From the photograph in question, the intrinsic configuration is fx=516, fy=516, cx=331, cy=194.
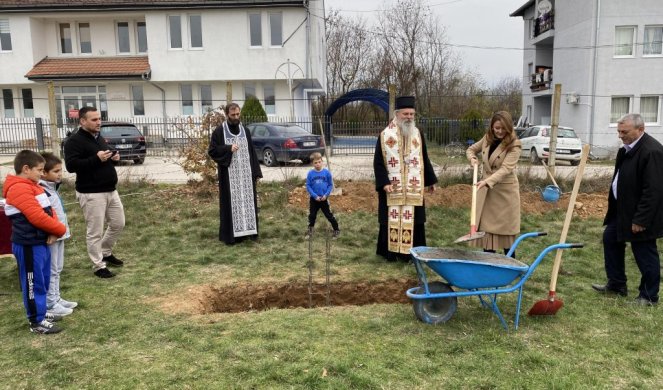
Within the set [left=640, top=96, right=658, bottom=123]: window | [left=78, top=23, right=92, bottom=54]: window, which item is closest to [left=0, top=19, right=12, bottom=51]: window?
[left=78, top=23, right=92, bottom=54]: window

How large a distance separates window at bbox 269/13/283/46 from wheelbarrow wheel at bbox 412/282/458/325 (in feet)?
75.1

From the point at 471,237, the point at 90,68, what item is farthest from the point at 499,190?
the point at 90,68

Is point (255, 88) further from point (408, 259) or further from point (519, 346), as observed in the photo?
point (519, 346)

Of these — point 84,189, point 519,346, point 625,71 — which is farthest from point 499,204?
point 625,71

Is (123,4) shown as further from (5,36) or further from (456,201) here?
(456,201)

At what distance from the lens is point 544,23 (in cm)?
2891

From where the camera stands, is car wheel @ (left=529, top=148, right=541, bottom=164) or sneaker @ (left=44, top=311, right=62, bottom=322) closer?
sneaker @ (left=44, top=311, right=62, bottom=322)

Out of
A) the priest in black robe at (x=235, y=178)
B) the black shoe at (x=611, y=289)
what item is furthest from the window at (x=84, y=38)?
the black shoe at (x=611, y=289)

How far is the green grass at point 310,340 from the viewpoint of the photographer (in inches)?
136

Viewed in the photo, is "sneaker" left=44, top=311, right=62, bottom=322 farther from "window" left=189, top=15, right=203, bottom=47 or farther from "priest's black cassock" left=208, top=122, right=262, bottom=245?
"window" left=189, top=15, right=203, bottom=47

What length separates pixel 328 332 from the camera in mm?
4148

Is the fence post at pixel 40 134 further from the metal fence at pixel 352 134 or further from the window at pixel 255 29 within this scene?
the window at pixel 255 29

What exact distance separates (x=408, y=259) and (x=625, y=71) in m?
21.2

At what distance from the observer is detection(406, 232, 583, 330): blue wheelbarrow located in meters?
3.91
